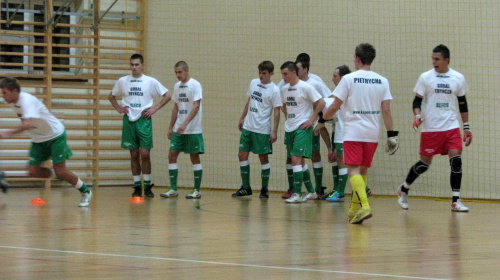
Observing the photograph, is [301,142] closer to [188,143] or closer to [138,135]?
[188,143]

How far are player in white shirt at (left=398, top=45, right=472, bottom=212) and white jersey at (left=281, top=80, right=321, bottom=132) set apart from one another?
5.08 ft

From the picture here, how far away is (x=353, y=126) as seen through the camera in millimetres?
8352

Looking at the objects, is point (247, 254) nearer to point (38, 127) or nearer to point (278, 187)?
point (38, 127)

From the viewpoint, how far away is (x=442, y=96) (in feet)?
32.2

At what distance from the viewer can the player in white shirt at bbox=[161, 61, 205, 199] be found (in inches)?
463

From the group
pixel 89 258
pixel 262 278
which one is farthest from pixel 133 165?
pixel 262 278

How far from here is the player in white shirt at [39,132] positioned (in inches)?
362

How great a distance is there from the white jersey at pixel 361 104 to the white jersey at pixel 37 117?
345cm

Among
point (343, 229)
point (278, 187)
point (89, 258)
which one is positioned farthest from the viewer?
point (278, 187)

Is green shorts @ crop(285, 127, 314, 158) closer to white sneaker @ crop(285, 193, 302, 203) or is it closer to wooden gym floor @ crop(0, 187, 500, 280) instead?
white sneaker @ crop(285, 193, 302, 203)

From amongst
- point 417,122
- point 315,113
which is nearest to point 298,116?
point 315,113

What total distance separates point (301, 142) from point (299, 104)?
0.51 meters

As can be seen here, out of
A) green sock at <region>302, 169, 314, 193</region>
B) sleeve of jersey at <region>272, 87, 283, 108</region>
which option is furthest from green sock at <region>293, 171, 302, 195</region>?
sleeve of jersey at <region>272, 87, 283, 108</region>

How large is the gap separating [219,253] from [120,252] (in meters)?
0.71
